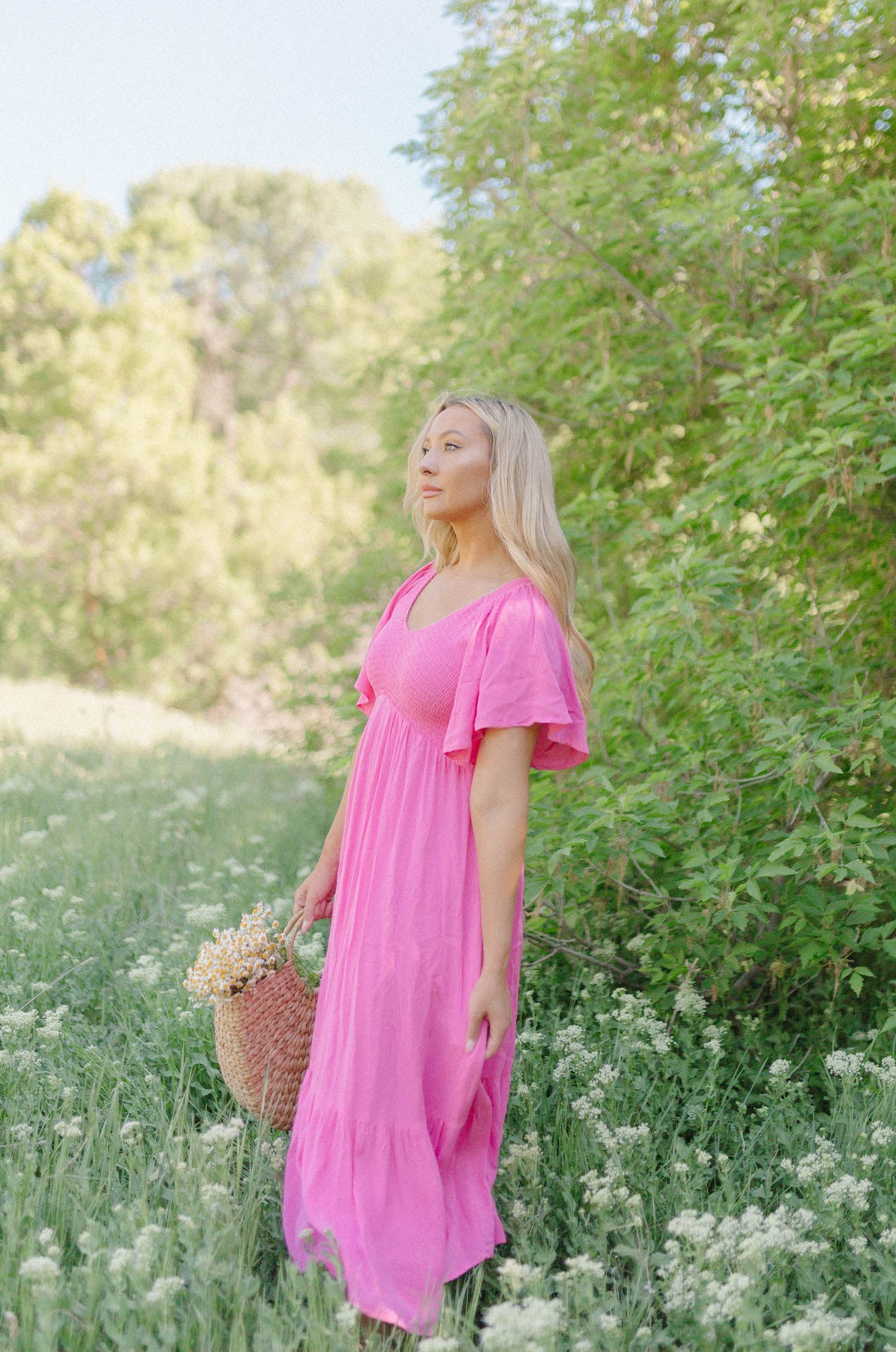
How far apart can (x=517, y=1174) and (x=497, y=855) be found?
3.41ft

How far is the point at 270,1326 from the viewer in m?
1.93

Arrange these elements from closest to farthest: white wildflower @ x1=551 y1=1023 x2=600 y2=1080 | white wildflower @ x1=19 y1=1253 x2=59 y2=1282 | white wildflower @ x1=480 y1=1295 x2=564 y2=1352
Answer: white wildflower @ x1=480 y1=1295 x2=564 y2=1352 < white wildflower @ x1=19 y1=1253 x2=59 y2=1282 < white wildflower @ x1=551 y1=1023 x2=600 y2=1080

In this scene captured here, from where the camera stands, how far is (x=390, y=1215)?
217 cm

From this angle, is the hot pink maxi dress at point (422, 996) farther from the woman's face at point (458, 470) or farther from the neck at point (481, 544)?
the woman's face at point (458, 470)

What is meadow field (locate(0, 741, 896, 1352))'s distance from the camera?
1.99 m

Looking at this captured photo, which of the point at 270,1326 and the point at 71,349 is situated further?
the point at 71,349

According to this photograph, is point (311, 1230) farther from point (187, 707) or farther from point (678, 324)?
point (187, 707)

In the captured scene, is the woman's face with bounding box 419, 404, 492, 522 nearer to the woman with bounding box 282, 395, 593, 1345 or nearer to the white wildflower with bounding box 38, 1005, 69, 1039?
the woman with bounding box 282, 395, 593, 1345

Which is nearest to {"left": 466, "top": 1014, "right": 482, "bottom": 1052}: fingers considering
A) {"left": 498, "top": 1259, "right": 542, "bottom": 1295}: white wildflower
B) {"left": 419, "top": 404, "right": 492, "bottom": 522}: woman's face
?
{"left": 498, "top": 1259, "right": 542, "bottom": 1295}: white wildflower

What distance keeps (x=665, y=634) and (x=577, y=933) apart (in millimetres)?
1253

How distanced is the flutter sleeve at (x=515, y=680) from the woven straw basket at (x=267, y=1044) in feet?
2.60

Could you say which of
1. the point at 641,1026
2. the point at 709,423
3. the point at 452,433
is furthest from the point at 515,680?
the point at 709,423

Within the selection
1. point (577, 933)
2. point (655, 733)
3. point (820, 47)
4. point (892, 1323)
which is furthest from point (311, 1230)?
point (820, 47)

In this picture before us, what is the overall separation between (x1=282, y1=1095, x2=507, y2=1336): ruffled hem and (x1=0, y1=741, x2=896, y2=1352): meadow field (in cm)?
7
